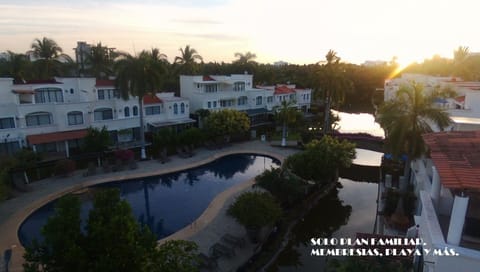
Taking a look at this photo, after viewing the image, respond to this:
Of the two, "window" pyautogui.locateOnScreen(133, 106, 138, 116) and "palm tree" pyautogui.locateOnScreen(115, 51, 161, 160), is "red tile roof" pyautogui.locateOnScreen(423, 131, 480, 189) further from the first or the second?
"window" pyautogui.locateOnScreen(133, 106, 138, 116)

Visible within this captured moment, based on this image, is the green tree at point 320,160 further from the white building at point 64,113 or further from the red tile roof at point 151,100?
the red tile roof at point 151,100

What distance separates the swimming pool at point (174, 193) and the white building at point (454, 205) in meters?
14.7

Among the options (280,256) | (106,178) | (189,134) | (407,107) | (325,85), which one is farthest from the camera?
(325,85)

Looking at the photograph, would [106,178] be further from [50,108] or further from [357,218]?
[357,218]

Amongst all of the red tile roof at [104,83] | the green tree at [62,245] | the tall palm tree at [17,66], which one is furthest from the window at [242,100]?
the green tree at [62,245]

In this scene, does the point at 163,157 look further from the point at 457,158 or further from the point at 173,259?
the point at 457,158

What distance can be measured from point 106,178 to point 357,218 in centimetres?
2136

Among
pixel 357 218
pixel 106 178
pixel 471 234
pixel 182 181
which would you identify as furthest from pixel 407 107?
pixel 106 178

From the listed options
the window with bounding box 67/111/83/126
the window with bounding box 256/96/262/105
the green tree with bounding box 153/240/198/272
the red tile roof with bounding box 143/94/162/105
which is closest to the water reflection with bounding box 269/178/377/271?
Answer: the green tree with bounding box 153/240/198/272

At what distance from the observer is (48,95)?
33125mm

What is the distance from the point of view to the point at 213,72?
7569 centimetres

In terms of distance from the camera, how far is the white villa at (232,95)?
1740 inches

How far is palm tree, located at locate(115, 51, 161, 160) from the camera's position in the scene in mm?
31891

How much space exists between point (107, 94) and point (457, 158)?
1411 inches
